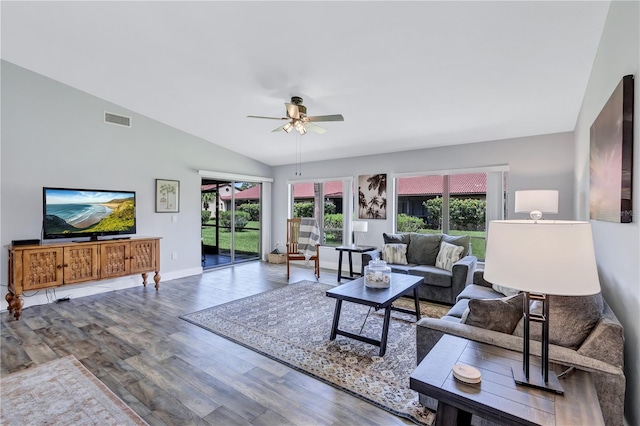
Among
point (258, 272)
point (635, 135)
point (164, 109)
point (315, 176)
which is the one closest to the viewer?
point (635, 135)

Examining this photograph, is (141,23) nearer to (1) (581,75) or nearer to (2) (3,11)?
(2) (3,11)

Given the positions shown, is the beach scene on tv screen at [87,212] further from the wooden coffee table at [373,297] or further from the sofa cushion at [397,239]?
the sofa cushion at [397,239]

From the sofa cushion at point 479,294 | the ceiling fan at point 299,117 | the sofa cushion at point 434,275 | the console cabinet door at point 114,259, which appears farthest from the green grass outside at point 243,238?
the ceiling fan at point 299,117

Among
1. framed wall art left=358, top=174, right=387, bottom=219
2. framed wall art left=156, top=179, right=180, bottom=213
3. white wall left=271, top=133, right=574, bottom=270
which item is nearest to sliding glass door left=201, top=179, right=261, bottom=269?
framed wall art left=156, top=179, right=180, bottom=213

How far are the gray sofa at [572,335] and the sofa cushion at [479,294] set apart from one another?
1.21 metres

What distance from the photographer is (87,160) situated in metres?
4.57

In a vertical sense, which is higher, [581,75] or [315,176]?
[581,75]

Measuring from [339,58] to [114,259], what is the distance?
422 cm

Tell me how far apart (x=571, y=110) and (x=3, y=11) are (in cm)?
623

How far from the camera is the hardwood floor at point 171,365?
77.6 inches

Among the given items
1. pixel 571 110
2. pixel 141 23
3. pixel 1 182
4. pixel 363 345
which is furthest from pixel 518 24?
pixel 1 182

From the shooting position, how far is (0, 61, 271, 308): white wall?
3.93 metres

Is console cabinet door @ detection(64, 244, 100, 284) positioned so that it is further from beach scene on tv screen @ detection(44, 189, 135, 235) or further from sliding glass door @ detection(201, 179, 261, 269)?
sliding glass door @ detection(201, 179, 261, 269)

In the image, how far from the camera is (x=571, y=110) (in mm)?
3666
